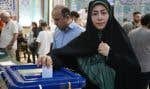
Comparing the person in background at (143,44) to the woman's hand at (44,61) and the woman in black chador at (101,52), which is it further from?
the woman's hand at (44,61)

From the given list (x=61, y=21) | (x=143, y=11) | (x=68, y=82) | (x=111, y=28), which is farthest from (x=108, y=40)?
(x=143, y=11)

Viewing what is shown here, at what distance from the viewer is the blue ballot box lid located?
1.51 meters

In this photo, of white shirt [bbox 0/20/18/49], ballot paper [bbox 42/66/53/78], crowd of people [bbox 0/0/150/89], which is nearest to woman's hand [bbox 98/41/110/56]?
crowd of people [bbox 0/0/150/89]

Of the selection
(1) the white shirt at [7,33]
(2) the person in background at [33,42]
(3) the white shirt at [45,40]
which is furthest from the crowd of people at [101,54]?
(2) the person in background at [33,42]

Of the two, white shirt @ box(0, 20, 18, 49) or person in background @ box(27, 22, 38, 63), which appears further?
person in background @ box(27, 22, 38, 63)

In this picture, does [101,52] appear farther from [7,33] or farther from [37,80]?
[7,33]

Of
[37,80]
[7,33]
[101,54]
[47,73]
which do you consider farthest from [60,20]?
[7,33]

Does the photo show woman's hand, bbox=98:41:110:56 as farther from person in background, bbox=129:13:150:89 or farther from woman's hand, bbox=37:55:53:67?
person in background, bbox=129:13:150:89

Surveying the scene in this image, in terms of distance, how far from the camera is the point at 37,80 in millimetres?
1560

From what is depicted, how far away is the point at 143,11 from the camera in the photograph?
8711 millimetres

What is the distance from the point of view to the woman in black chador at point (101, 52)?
2.09m

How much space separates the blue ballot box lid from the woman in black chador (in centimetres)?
33

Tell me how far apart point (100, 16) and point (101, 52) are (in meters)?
0.22

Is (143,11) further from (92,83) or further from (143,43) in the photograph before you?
(92,83)
